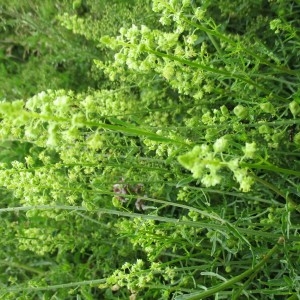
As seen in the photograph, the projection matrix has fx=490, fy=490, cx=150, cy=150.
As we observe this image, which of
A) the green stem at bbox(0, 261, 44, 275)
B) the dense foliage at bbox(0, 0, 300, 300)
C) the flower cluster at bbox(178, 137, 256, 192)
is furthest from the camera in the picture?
the green stem at bbox(0, 261, 44, 275)

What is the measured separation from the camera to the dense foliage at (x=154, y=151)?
1686mm

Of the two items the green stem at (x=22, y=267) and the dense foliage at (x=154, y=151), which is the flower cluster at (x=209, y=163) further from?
the green stem at (x=22, y=267)

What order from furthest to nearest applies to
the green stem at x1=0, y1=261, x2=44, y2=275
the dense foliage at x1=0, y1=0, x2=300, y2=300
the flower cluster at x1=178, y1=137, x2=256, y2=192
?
the green stem at x1=0, y1=261, x2=44, y2=275 → the dense foliage at x1=0, y1=0, x2=300, y2=300 → the flower cluster at x1=178, y1=137, x2=256, y2=192

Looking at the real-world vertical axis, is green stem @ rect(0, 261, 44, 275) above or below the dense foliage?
below

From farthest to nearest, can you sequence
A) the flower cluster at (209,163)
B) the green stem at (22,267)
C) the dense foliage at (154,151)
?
the green stem at (22,267)
the dense foliage at (154,151)
the flower cluster at (209,163)

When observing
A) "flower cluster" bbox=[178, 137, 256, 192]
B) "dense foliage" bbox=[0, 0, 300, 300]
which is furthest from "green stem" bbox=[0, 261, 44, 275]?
"flower cluster" bbox=[178, 137, 256, 192]

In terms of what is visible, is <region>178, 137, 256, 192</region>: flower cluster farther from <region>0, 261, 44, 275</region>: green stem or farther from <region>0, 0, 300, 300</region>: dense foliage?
<region>0, 261, 44, 275</region>: green stem

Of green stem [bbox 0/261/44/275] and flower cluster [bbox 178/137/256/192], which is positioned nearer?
flower cluster [bbox 178/137/256/192]

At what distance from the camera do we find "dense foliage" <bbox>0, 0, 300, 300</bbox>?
169 centimetres

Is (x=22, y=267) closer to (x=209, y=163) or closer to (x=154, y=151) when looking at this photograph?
(x=154, y=151)

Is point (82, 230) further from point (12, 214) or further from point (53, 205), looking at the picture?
point (53, 205)

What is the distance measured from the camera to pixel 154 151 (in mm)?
2809

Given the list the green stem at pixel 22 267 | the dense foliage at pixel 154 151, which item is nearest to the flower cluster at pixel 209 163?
the dense foliage at pixel 154 151

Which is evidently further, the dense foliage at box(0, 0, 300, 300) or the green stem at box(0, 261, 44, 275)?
the green stem at box(0, 261, 44, 275)
